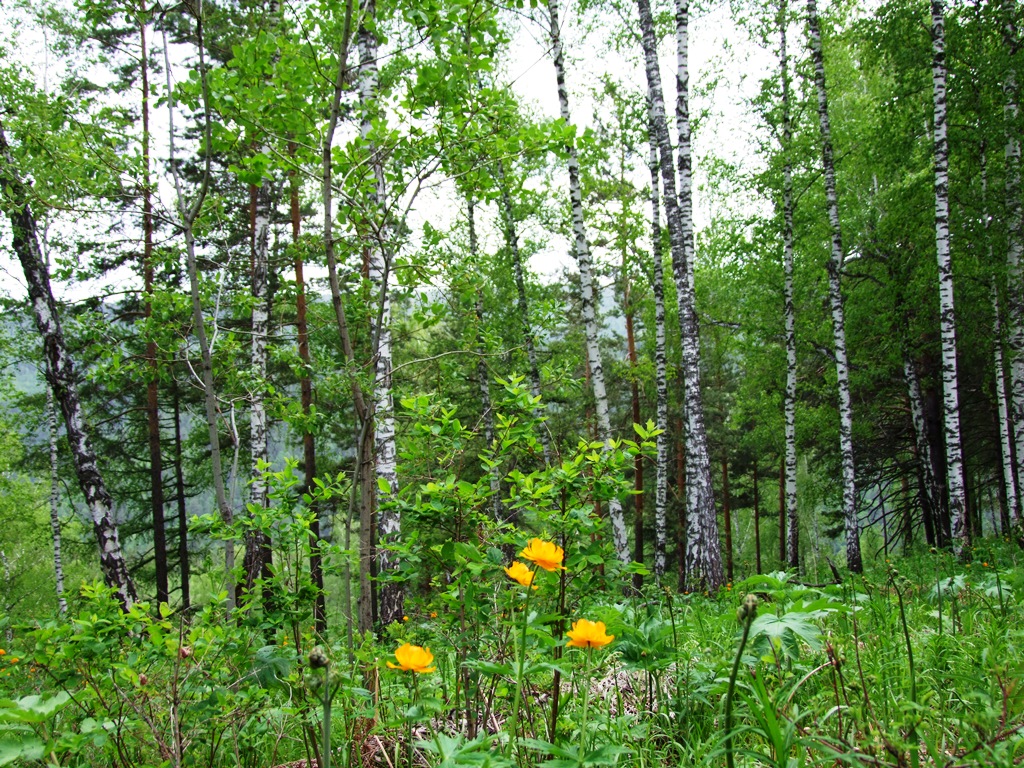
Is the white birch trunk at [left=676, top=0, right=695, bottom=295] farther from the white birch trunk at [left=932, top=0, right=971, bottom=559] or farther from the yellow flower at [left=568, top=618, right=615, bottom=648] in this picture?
the yellow flower at [left=568, top=618, right=615, bottom=648]

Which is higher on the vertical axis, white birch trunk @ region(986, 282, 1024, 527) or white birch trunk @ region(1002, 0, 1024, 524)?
white birch trunk @ region(1002, 0, 1024, 524)

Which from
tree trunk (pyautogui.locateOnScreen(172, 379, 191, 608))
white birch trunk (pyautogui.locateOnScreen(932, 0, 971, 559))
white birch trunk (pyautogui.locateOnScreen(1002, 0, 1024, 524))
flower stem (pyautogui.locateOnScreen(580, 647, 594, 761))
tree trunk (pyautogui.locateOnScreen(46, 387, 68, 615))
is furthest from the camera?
tree trunk (pyautogui.locateOnScreen(172, 379, 191, 608))

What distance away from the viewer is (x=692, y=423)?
812 centimetres

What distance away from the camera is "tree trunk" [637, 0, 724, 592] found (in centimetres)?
784

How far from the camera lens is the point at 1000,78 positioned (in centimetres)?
882

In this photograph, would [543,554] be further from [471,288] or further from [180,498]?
[180,498]

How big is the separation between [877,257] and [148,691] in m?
14.4

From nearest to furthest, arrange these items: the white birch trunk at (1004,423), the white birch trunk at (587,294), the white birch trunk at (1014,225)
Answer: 1. the white birch trunk at (1014,225)
2. the white birch trunk at (587,294)
3. the white birch trunk at (1004,423)

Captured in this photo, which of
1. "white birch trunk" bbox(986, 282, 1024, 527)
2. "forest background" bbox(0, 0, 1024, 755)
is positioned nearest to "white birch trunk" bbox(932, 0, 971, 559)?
"forest background" bbox(0, 0, 1024, 755)

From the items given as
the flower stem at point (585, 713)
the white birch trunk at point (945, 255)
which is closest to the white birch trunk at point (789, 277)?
the white birch trunk at point (945, 255)

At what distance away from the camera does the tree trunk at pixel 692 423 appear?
7844 mm

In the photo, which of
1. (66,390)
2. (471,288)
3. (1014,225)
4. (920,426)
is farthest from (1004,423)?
(66,390)

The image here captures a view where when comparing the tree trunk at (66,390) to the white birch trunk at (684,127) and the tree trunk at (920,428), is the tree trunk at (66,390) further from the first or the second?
the tree trunk at (920,428)

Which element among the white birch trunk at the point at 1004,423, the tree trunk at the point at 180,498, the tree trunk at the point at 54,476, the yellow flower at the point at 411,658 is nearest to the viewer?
the yellow flower at the point at 411,658
